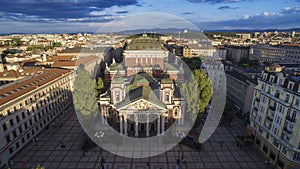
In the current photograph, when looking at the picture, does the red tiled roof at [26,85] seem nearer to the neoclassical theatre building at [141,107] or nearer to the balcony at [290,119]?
the neoclassical theatre building at [141,107]

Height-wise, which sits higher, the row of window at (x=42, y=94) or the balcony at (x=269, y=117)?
the row of window at (x=42, y=94)

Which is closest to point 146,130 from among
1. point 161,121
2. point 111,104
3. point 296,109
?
point 161,121

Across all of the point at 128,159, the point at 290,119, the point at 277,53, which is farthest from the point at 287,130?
the point at 277,53

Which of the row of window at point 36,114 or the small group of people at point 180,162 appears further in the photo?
the row of window at point 36,114

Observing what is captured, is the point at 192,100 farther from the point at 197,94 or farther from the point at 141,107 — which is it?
the point at 141,107

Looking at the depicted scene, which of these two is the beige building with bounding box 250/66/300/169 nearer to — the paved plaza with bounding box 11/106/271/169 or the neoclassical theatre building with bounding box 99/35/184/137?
the paved plaza with bounding box 11/106/271/169

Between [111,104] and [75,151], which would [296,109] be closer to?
[111,104]

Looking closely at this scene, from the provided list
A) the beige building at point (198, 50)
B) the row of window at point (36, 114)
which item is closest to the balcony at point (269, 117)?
the row of window at point (36, 114)
